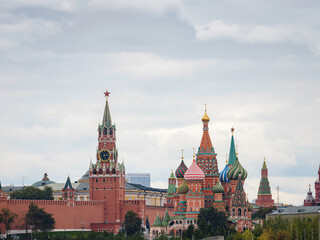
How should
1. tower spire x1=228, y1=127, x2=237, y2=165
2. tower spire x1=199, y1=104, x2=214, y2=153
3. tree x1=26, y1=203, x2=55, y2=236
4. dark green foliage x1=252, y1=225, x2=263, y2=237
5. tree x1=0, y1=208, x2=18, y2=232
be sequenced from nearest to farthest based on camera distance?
dark green foliage x1=252, y1=225, x2=263, y2=237 → tree x1=0, y1=208, x2=18, y2=232 → tree x1=26, y1=203, x2=55, y2=236 → tower spire x1=199, y1=104, x2=214, y2=153 → tower spire x1=228, y1=127, x2=237, y2=165

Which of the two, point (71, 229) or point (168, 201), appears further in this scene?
point (168, 201)

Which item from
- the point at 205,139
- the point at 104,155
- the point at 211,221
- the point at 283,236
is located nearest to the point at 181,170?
the point at 205,139

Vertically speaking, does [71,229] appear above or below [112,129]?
below

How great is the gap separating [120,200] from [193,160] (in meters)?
22.1

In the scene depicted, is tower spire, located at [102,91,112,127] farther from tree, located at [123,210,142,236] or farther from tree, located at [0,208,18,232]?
tree, located at [0,208,18,232]

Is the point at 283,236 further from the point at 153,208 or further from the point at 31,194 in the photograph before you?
the point at 31,194

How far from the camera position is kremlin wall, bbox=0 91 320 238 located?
144 m

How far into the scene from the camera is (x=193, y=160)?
146625mm

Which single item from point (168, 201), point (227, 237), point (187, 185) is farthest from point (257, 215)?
point (227, 237)

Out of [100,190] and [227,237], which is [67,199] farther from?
[227,237]

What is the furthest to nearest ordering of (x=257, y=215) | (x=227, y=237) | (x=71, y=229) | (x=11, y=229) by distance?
(x=257, y=215)
(x=71, y=229)
(x=11, y=229)
(x=227, y=237)

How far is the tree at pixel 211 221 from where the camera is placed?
136375 millimetres

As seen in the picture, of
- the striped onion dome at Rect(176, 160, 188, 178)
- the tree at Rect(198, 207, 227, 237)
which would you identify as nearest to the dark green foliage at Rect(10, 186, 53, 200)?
the striped onion dome at Rect(176, 160, 188, 178)

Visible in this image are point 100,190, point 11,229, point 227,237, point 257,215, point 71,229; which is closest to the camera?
point 227,237
